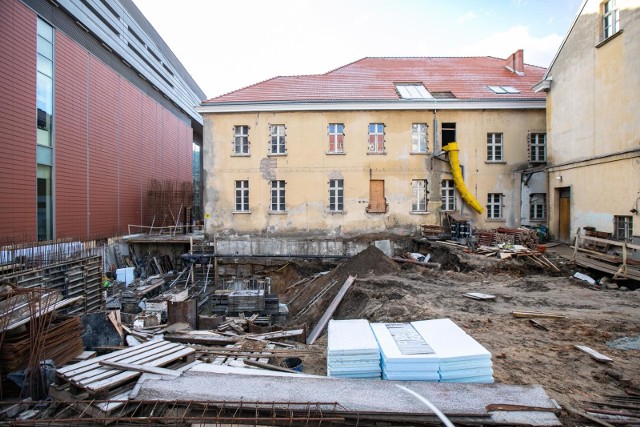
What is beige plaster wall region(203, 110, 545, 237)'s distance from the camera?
20.0 m

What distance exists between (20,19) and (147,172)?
1314 centimetres

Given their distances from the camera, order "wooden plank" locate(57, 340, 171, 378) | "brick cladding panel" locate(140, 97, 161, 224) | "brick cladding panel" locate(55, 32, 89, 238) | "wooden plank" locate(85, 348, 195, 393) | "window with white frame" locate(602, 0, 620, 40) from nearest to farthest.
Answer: "wooden plank" locate(85, 348, 195, 393)
"wooden plank" locate(57, 340, 171, 378)
"window with white frame" locate(602, 0, 620, 40)
"brick cladding panel" locate(55, 32, 89, 238)
"brick cladding panel" locate(140, 97, 161, 224)

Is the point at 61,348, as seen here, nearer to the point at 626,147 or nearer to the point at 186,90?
the point at 626,147

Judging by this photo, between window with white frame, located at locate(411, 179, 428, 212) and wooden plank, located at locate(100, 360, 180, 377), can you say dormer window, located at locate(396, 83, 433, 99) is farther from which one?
wooden plank, located at locate(100, 360, 180, 377)

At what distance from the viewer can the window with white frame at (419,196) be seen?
66.0 feet

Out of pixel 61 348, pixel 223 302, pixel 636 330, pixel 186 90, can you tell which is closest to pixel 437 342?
pixel 636 330

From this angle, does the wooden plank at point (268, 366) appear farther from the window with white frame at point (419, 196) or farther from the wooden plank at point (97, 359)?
the window with white frame at point (419, 196)

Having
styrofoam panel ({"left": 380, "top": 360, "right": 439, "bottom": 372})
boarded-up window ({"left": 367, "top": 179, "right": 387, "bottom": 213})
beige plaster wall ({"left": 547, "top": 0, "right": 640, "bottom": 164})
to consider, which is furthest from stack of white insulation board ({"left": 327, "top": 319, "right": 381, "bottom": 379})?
boarded-up window ({"left": 367, "top": 179, "right": 387, "bottom": 213})

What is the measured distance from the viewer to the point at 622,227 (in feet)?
45.6

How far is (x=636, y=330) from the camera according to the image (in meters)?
7.30

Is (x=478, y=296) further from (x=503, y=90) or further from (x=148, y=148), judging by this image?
(x=148, y=148)

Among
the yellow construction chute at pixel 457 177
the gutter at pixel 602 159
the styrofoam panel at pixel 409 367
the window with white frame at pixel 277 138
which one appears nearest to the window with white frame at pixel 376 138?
the yellow construction chute at pixel 457 177

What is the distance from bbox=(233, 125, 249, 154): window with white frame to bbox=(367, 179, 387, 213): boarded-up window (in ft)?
23.0

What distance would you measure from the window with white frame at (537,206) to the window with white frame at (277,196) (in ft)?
43.1
